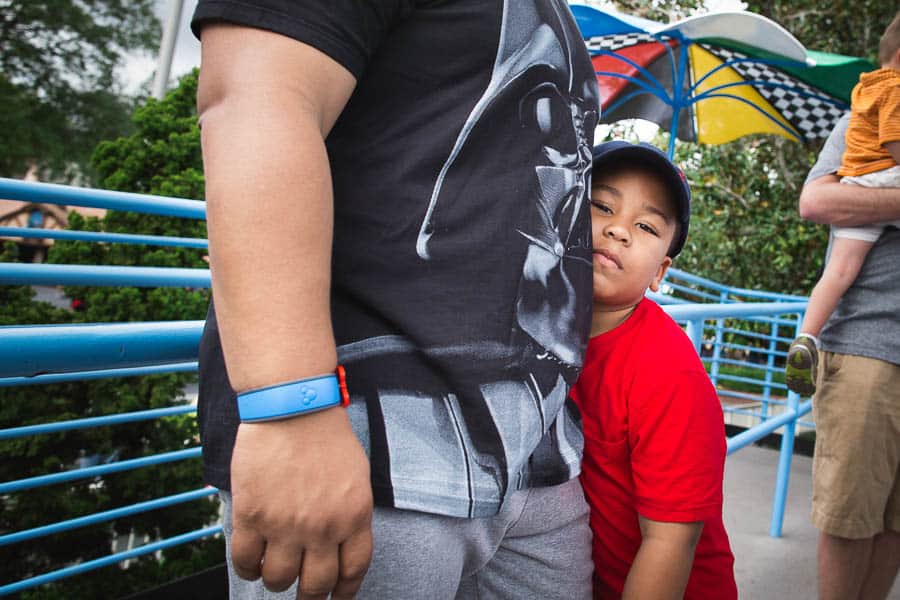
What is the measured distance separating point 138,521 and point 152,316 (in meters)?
1.05

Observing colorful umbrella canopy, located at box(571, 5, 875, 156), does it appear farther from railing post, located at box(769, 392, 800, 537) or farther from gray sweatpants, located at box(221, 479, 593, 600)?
gray sweatpants, located at box(221, 479, 593, 600)

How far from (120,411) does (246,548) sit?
3111 millimetres

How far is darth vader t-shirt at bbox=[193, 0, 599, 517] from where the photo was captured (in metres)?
0.70

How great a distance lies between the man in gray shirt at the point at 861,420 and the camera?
74.2 inches

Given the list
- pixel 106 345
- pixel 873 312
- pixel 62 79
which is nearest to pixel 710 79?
pixel 873 312

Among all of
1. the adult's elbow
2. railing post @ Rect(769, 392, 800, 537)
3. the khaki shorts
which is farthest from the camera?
railing post @ Rect(769, 392, 800, 537)

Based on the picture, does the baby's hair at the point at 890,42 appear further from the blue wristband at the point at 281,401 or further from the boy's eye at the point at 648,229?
the blue wristband at the point at 281,401

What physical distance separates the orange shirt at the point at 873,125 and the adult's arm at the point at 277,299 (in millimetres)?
1920

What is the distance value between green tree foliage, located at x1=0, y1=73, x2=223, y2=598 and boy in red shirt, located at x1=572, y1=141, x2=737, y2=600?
2.73 meters

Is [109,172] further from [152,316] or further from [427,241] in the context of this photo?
Result: [427,241]

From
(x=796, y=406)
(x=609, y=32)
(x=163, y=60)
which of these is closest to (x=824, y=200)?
(x=796, y=406)

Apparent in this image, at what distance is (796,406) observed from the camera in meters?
3.18

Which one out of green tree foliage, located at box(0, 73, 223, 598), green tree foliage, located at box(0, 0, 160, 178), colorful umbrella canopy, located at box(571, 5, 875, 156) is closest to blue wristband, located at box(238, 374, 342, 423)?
green tree foliage, located at box(0, 73, 223, 598)

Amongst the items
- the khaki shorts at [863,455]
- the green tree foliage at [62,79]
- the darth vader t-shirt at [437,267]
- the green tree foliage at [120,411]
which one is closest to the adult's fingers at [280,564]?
the darth vader t-shirt at [437,267]
